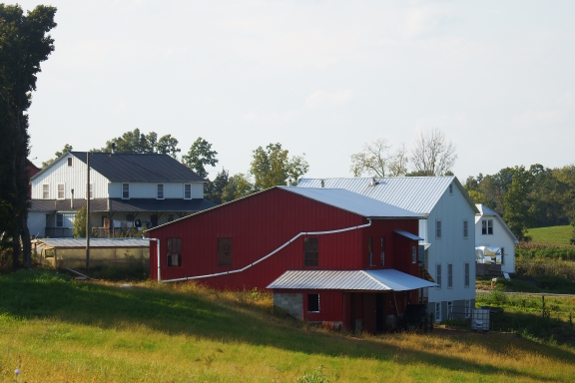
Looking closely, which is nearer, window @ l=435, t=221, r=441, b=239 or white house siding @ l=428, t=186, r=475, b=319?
white house siding @ l=428, t=186, r=475, b=319

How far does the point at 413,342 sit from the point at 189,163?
96.7 m

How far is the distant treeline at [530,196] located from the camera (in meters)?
94.7

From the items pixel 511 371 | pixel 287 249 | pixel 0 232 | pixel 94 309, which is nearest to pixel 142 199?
pixel 0 232

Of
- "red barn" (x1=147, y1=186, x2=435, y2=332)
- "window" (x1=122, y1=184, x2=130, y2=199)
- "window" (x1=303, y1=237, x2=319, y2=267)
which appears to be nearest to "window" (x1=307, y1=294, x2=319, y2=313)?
"red barn" (x1=147, y1=186, x2=435, y2=332)

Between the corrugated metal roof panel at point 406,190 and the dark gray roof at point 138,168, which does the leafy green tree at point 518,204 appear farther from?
the corrugated metal roof panel at point 406,190

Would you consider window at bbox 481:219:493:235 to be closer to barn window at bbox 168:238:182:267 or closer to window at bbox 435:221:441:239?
window at bbox 435:221:441:239

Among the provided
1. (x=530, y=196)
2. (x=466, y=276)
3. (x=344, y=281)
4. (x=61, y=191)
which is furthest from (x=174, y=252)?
(x=530, y=196)

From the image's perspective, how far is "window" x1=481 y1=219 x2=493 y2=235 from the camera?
75125 mm

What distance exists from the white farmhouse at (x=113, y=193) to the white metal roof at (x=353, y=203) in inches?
1197

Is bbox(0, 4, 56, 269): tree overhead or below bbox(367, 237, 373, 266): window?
overhead

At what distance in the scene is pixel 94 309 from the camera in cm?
3222

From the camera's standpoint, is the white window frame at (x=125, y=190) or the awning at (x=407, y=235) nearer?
the awning at (x=407, y=235)

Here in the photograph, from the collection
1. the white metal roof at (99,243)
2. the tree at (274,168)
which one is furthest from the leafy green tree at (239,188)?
the white metal roof at (99,243)

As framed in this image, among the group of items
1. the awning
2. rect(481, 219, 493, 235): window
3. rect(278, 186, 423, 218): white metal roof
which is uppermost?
rect(278, 186, 423, 218): white metal roof
